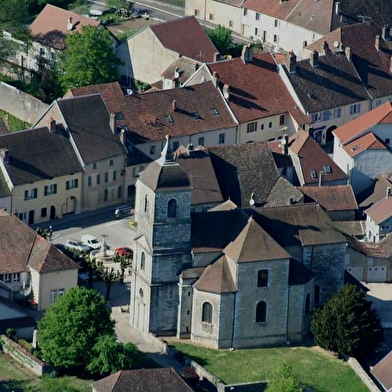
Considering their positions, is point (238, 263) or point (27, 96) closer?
point (238, 263)

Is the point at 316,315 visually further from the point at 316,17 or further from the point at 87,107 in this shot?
the point at 316,17

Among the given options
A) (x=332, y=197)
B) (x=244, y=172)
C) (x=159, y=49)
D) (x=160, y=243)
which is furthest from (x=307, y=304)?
(x=159, y=49)

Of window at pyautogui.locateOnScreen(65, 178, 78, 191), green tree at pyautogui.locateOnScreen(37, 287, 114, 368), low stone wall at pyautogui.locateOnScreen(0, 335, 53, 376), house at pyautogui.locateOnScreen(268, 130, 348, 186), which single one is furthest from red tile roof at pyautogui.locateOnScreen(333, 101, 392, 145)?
low stone wall at pyautogui.locateOnScreen(0, 335, 53, 376)

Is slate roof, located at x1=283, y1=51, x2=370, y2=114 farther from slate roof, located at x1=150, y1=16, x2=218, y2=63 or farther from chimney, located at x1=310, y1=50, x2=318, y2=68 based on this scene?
slate roof, located at x1=150, y1=16, x2=218, y2=63

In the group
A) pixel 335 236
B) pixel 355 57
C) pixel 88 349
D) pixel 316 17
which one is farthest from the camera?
pixel 316 17

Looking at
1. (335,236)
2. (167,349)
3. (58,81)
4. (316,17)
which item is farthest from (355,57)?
(167,349)

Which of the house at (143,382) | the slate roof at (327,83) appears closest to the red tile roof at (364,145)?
the slate roof at (327,83)
